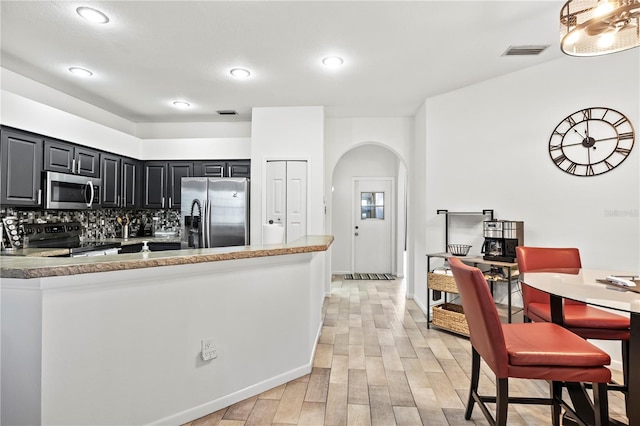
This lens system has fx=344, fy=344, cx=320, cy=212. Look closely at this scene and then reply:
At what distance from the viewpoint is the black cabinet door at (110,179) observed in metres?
4.32

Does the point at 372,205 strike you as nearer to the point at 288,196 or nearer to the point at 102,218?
the point at 288,196

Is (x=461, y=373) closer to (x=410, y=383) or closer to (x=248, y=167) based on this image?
(x=410, y=383)

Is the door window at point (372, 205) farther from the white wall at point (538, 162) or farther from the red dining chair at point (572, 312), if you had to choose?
the red dining chair at point (572, 312)

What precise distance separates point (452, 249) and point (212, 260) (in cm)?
284

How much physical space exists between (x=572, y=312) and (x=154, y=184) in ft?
16.7

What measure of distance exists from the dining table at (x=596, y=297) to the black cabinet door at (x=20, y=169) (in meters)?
4.16

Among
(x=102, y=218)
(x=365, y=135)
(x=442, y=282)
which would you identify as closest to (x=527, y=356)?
(x=442, y=282)

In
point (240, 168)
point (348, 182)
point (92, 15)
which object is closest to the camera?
point (92, 15)

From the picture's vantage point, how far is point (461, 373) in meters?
2.67

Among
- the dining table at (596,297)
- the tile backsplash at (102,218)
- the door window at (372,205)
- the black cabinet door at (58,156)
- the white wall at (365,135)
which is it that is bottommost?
the dining table at (596,297)

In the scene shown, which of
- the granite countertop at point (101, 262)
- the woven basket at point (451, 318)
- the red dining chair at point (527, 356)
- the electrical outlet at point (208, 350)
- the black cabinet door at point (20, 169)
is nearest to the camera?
the granite countertop at point (101, 262)

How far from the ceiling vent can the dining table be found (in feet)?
6.72

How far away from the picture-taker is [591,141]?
10.2ft

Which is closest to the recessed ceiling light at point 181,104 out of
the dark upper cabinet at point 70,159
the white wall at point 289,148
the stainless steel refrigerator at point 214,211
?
the white wall at point 289,148
